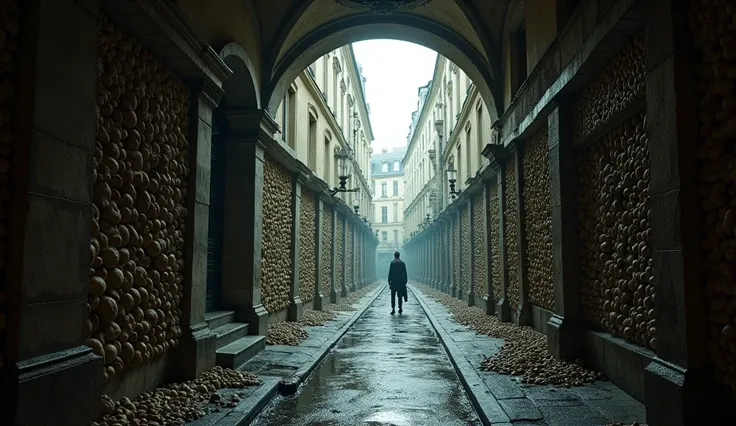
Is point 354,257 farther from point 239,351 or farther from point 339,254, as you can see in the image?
point 239,351

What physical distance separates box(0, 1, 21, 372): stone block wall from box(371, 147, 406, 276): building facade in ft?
178

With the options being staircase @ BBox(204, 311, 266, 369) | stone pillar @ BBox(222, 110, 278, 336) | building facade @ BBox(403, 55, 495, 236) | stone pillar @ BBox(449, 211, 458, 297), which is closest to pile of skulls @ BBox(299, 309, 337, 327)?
stone pillar @ BBox(222, 110, 278, 336)

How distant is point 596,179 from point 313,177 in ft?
27.8

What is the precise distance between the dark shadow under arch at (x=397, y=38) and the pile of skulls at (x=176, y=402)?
6143mm

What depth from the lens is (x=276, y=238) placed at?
10.8 metres

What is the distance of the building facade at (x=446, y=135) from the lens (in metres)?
15.5

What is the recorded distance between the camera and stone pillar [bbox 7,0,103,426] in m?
3.15

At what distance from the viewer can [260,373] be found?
6352mm

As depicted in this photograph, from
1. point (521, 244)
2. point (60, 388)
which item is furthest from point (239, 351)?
point (521, 244)


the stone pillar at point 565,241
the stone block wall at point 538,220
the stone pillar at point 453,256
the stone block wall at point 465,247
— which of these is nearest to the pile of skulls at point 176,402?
the stone pillar at point 565,241

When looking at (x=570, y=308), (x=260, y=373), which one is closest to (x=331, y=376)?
(x=260, y=373)

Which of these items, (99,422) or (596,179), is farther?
(596,179)

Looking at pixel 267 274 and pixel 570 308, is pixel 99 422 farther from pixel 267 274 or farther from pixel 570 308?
pixel 267 274

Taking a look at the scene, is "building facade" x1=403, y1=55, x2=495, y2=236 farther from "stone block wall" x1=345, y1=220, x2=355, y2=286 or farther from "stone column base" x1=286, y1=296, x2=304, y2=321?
"stone column base" x1=286, y1=296, x2=304, y2=321
